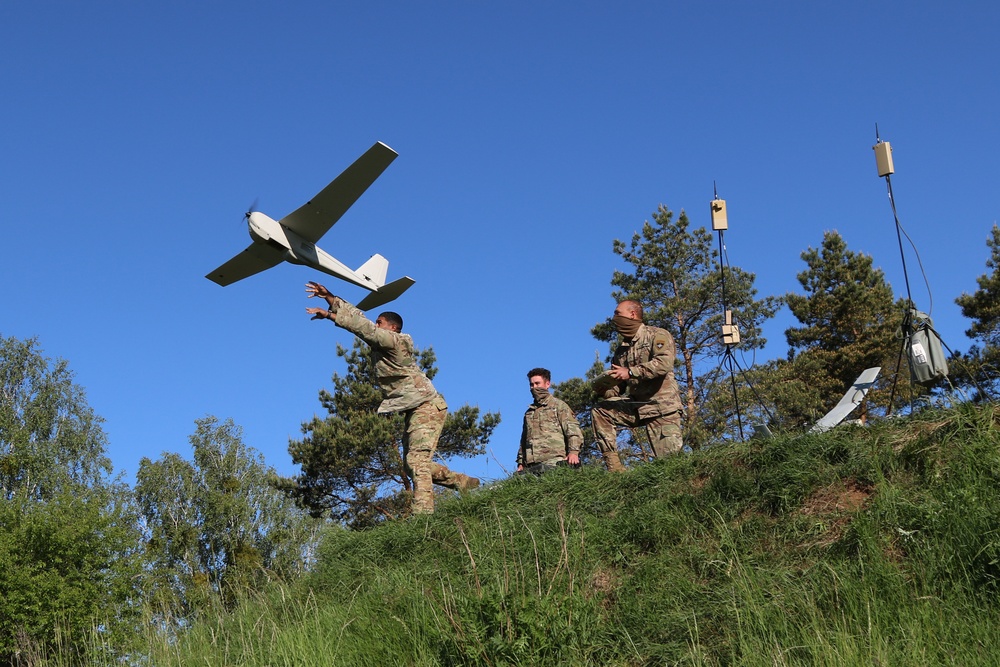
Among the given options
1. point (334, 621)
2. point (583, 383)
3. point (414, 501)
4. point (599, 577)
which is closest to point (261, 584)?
point (414, 501)

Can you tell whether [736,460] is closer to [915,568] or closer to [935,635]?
[915,568]

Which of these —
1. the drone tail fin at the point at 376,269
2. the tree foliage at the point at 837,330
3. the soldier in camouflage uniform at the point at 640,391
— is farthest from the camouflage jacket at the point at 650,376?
the tree foliage at the point at 837,330

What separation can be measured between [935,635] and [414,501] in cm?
589

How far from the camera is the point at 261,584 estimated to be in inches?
365

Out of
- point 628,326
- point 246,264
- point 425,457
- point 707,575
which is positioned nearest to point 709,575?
point 707,575

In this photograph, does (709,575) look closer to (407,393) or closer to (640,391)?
(640,391)

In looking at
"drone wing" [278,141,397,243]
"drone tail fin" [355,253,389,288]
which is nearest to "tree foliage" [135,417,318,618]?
"drone tail fin" [355,253,389,288]

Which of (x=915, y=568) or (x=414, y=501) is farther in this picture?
(x=414, y=501)

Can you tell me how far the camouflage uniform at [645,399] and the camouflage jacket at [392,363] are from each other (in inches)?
79.4

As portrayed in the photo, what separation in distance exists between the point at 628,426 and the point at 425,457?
2232mm

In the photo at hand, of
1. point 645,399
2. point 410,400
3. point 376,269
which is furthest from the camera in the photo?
point 376,269

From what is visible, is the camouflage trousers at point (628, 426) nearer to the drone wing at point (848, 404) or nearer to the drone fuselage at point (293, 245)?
the drone wing at point (848, 404)

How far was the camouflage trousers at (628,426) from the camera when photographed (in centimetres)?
950

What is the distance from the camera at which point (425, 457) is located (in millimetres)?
10141
